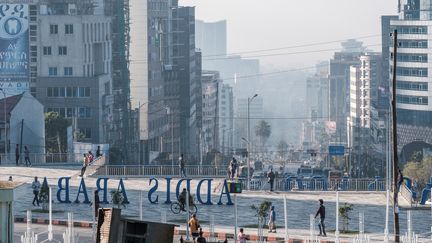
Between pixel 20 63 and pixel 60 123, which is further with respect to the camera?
pixel 20 63

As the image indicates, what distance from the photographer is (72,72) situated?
174 meters

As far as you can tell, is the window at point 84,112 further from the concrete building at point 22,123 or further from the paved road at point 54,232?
the paved road at point 54,232

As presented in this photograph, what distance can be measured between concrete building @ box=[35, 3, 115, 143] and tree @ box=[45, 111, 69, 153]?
12.8 metres

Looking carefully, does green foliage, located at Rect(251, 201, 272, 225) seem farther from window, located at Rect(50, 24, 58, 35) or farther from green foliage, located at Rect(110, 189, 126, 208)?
window, located at Rect(50, 24, 58, 35)

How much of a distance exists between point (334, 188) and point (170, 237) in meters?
44.0

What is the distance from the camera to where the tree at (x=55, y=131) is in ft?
466

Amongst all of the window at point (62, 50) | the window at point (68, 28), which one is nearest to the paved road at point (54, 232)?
the window at point (68, 28)

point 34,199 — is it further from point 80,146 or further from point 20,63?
point 20,63

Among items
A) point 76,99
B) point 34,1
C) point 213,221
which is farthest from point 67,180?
point 34,1

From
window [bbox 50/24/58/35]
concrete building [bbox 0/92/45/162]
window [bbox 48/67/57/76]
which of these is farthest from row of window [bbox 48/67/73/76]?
concrete building [bbox 0/92/45/162]

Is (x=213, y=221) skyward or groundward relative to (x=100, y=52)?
groundward

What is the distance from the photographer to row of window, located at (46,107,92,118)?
16166cm

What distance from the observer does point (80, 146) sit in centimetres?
13100

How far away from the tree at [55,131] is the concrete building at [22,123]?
47.6ft
